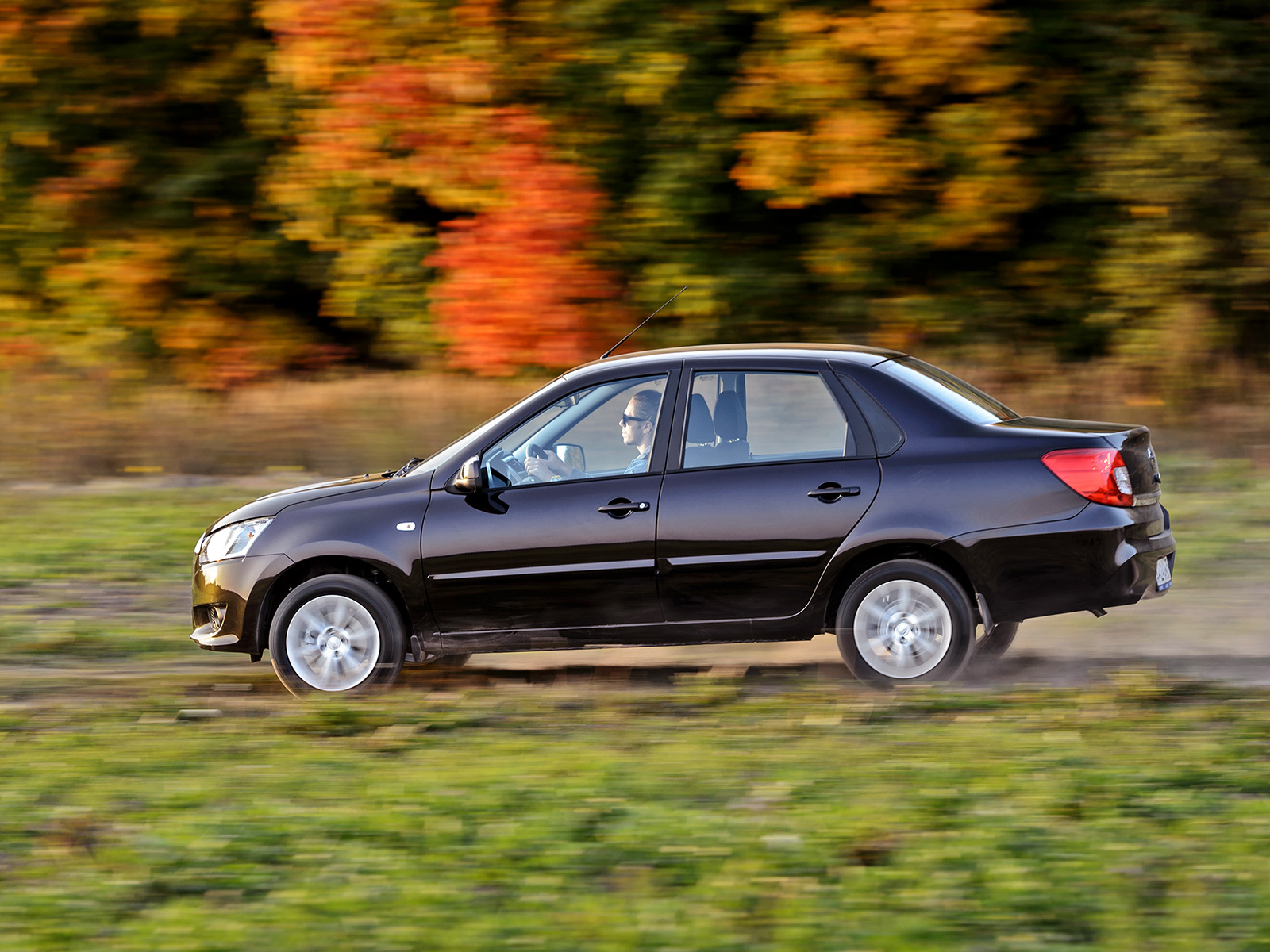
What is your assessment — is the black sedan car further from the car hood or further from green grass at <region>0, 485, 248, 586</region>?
green grass at <region>0, 485, 248, 586</region>

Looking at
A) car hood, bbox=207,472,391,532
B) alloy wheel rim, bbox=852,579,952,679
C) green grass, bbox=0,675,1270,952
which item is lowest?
green grass, bbox=0,675,1270,952

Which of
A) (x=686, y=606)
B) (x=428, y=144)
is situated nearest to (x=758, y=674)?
(x=686, y=606)

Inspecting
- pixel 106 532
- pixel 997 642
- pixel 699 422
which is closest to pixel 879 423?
pixel 699 422

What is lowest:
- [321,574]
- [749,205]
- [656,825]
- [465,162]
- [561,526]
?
[656,825]

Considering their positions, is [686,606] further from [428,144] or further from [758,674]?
[428,144]

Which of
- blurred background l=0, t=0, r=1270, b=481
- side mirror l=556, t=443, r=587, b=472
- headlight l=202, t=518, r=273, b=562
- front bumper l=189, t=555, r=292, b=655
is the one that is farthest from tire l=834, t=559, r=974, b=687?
blurred background l=0, t=0, r=1270, b=481

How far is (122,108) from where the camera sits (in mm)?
20156

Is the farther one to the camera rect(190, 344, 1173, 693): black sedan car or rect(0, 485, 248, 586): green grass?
rect(0, 485, 248, 586): green grass

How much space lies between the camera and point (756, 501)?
6969 mm

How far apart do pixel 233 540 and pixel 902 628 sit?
3.16 meters

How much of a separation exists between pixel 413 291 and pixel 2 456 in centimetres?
495

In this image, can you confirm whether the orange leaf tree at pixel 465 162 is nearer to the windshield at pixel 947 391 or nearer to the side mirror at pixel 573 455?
the windshield at pixel 947 391

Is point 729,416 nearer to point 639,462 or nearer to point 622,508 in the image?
point 639,462

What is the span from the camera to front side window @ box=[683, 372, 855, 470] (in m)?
7.06
